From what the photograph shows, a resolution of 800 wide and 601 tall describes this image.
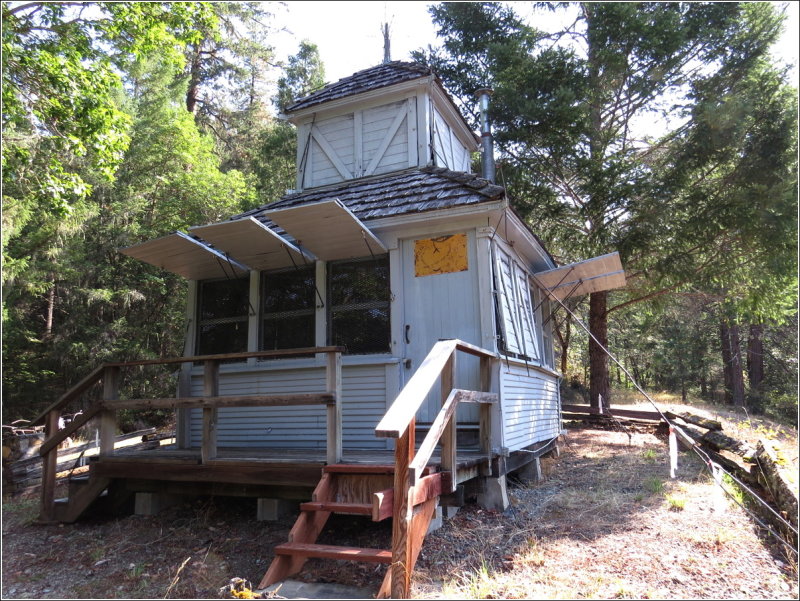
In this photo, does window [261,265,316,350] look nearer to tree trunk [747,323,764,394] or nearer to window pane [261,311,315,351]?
window pane [261,311,315,351]

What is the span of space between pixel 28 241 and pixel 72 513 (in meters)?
10.5

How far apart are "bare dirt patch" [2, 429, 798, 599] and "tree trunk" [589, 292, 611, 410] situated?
7.29m

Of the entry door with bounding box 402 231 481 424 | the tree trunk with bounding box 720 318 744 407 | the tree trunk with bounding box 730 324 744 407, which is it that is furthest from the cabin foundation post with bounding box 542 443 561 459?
the tree trunk with bounding box 730 324 744 407

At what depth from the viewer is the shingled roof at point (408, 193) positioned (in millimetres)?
5828

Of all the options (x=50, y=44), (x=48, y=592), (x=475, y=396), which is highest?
(x=50, y=44)

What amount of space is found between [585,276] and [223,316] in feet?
18.1

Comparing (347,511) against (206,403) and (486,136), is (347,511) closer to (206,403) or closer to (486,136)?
(206,403)

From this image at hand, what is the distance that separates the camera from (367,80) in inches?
335

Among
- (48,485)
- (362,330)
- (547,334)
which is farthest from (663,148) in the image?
(48,485)

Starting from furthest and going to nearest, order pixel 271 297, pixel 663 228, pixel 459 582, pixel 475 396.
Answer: pixel 663 228 < pixel 271 297 < pixel 475 396 < pixel 459 582

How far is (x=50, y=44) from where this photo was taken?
7.00 meters

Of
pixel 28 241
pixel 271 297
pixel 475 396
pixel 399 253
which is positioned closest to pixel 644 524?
pixel 475 396

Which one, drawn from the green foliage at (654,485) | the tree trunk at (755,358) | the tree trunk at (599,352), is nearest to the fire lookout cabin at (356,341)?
the green foliage at (654,485)

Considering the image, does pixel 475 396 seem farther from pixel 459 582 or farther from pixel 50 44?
pixel 50 44
